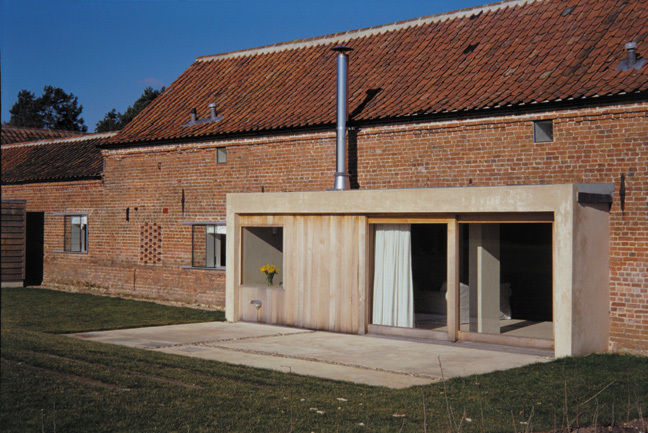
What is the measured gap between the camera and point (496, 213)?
11984 mm

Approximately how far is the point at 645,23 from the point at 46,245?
17.6 metres

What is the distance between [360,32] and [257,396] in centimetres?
1308

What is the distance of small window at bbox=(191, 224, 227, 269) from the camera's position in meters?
18.2

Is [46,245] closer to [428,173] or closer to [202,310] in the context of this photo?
[202,310]

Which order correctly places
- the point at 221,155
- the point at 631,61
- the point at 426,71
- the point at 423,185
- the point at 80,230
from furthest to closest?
the point at 80,230
the point at 221,155
the point at 426,71
the point at 423,185
the point at 631,61

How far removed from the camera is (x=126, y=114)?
2100 inches

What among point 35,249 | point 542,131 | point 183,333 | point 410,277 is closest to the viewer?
point 542,131

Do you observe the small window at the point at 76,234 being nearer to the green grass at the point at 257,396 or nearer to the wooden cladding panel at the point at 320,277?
the wooden cladding panel at the point at 320,277

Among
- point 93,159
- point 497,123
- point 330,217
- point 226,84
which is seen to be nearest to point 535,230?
point 497,123

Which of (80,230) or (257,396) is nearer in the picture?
(257,396)

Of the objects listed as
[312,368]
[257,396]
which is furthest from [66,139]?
[257,396]

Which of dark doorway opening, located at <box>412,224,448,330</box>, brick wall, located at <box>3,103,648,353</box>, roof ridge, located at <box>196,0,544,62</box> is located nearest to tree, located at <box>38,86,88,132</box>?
brick wall, located at <box>3,103,648,353</box>

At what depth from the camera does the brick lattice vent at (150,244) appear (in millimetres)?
19438

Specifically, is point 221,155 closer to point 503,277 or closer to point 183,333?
point 183,333
